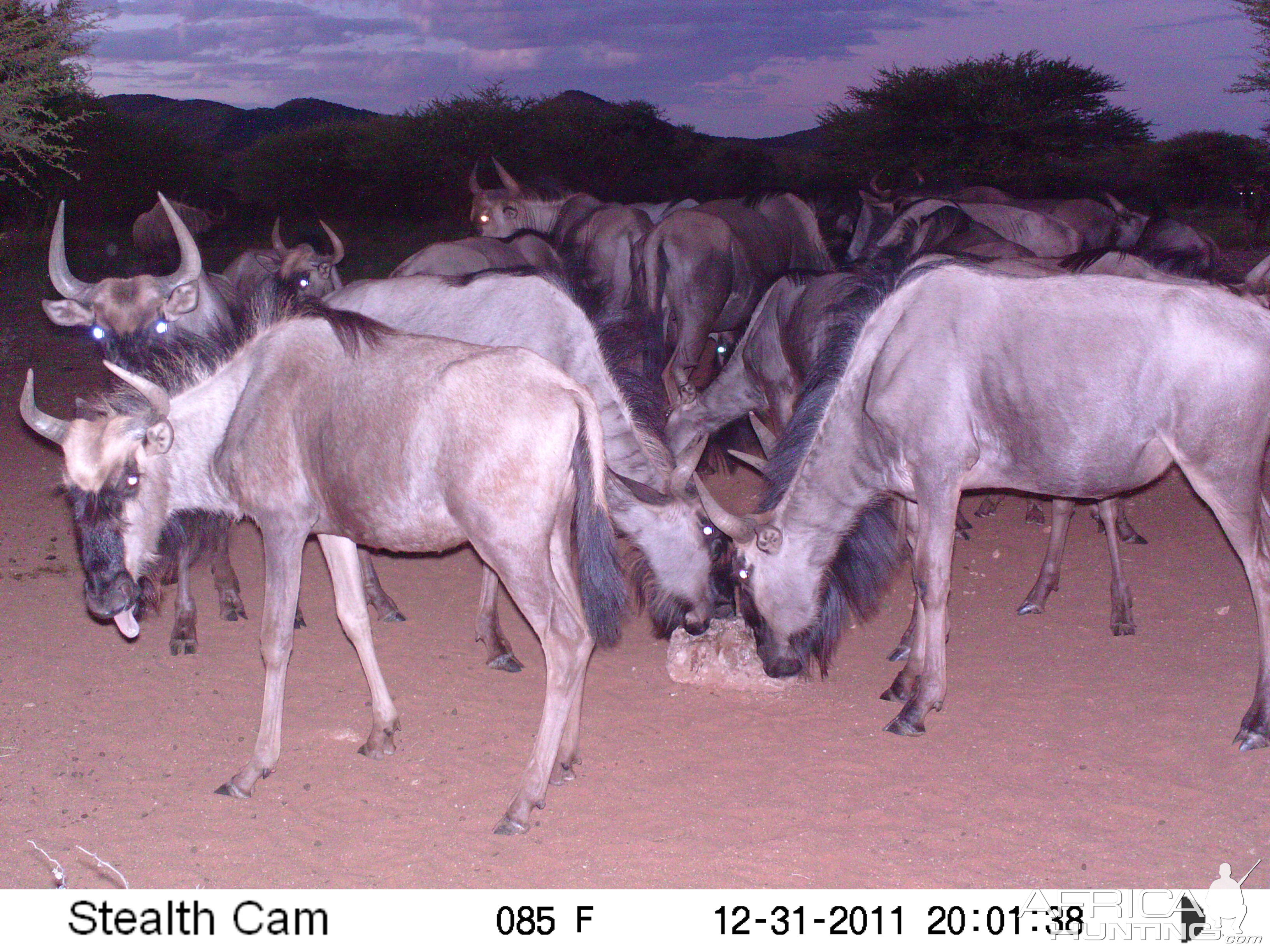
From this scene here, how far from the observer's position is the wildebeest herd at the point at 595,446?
3.88 m

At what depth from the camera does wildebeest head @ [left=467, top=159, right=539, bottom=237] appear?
12617mm

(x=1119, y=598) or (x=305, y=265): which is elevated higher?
(x=305, y=265)

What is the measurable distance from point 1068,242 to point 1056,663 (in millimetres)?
7054

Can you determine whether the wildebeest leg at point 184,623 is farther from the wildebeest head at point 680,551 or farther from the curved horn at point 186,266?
the wildebeest head at point 680,551

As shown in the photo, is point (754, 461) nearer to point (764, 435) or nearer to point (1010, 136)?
point (764, 435)

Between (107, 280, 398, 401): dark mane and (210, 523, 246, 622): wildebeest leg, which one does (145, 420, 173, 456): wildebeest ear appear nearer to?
(107, 280, 398, 401): dark mane

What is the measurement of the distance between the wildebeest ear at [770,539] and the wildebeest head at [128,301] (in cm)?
316

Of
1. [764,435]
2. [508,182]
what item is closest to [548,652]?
[764,435]

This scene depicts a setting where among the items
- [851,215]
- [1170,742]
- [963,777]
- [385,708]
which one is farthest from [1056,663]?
[851,215]

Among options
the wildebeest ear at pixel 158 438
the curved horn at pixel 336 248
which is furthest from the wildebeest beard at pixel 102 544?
the curved horn at pixel 336 248

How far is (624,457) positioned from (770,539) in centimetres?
86

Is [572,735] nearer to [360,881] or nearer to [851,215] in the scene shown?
[360,881]

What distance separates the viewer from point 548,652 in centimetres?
384

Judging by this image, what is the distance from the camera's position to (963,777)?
4164 millimetres
